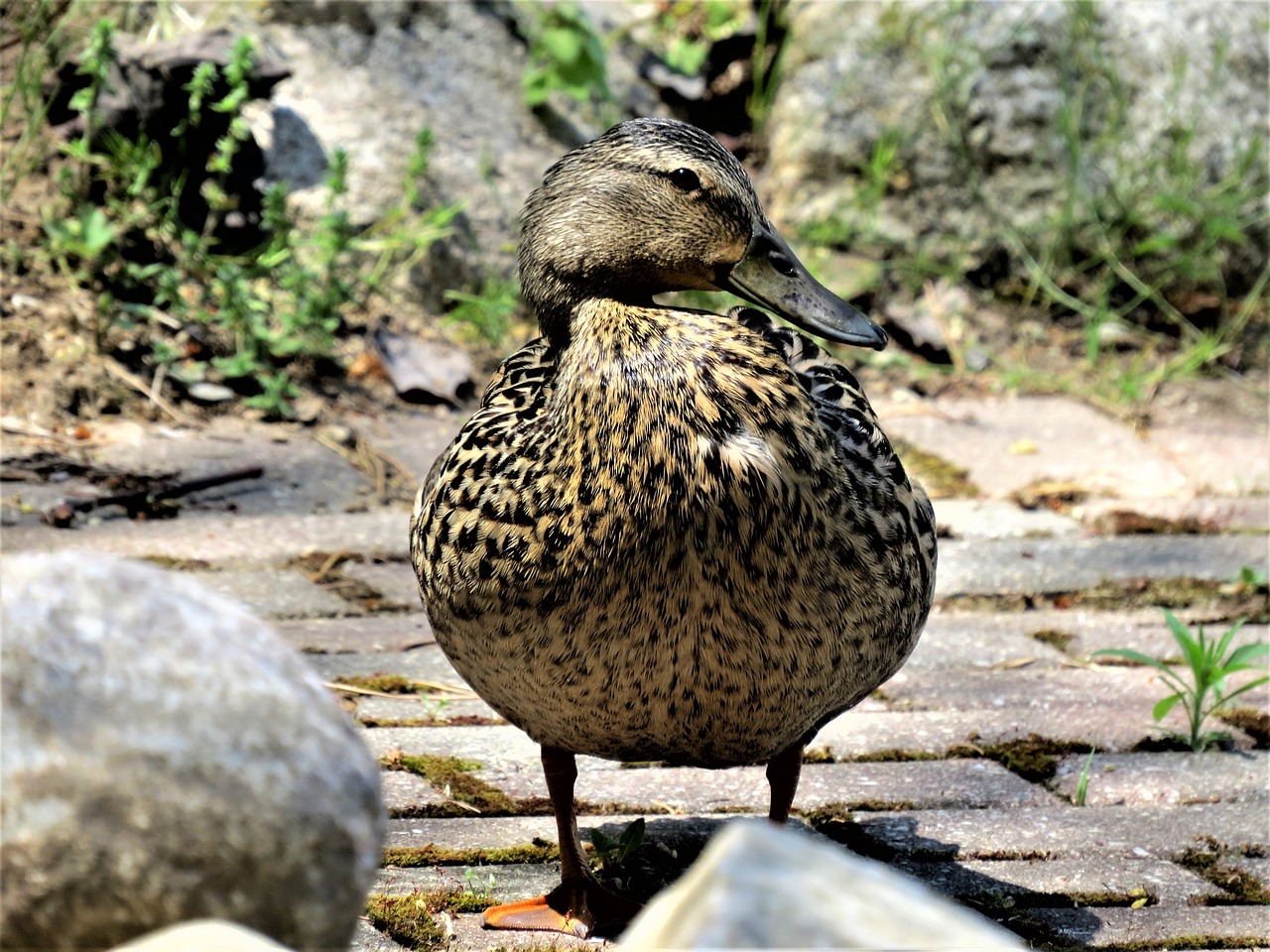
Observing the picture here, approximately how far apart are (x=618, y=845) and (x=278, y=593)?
5.18 ft

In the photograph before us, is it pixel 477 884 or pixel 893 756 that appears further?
pixel 893 756

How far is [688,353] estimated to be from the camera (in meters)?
2.81

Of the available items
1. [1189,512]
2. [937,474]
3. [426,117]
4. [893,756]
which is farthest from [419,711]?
[426,117]

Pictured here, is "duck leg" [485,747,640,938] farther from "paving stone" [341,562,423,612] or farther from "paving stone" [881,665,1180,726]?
"paving stone" [341,562,423,612]

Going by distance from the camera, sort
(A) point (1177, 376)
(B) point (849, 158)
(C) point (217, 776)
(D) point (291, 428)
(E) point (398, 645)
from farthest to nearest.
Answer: (B) point (849, 158) → (A) point (1177, 376) → (D) point (291, 428) → (E) point (398, 645) → (C) point (217, 776)

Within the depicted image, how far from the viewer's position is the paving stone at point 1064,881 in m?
2.96

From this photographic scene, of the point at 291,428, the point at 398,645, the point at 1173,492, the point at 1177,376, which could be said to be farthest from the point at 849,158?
the point at 398,645

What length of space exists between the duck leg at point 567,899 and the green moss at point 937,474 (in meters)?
2.92

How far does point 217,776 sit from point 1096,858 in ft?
6.85

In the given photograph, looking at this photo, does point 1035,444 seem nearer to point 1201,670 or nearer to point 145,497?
point 1201,670

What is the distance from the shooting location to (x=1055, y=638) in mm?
4465

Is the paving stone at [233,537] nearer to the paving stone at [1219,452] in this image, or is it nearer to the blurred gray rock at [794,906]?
the paving stone at [1219,452]

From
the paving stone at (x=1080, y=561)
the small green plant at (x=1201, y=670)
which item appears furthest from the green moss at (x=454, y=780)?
the paving stone at (x=1080, y=561)

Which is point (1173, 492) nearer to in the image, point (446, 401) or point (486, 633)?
point (446, 401)
